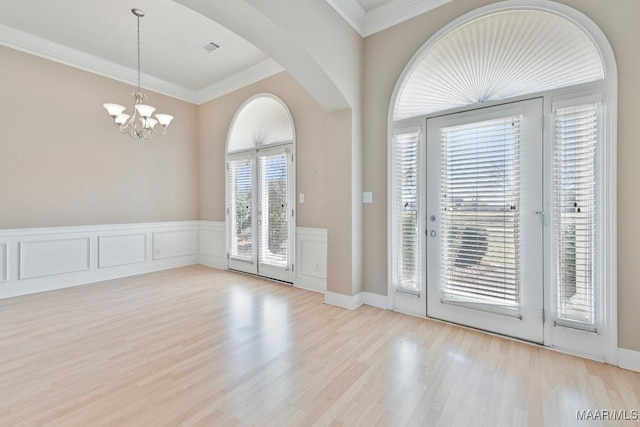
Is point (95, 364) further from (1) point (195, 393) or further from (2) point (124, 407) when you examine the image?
(1) point (195, 393)

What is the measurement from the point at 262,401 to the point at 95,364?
143 centimetres

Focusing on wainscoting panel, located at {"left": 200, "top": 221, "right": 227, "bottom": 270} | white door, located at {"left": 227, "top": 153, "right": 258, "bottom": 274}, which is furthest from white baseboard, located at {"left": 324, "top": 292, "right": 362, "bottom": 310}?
wainscoting panel, located at {"left": 200, "top": 221, "right": 227, "bottom": 270}

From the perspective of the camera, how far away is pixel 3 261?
12.1 ft

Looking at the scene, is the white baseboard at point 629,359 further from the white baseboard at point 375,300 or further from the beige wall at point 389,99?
the white baseboard at point 375,300

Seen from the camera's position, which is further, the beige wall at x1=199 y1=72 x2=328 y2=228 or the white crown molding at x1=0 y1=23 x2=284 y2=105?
the beige wall at x1=199 y1=72 x2=328 y2=228

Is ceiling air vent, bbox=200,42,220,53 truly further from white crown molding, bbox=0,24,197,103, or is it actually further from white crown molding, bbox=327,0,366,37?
white crown molding, bbox=327,0,366,37

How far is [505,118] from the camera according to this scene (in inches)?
102

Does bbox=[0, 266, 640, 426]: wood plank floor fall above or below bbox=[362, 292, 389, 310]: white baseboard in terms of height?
below

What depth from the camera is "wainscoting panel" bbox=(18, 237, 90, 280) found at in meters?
3.85

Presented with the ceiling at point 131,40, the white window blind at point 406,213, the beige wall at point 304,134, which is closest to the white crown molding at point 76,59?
the ceiling at point 131,40

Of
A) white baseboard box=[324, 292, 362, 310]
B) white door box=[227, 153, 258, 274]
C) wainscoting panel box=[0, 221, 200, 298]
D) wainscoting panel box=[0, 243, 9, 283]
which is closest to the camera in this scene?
white baseboard box=[324, 292, 362, 310]

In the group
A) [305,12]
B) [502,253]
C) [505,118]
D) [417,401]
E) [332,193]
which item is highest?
[305,12]

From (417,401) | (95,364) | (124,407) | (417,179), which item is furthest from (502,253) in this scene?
(95,364)

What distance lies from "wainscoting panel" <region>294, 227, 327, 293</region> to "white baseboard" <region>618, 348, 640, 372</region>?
9.23 feet
